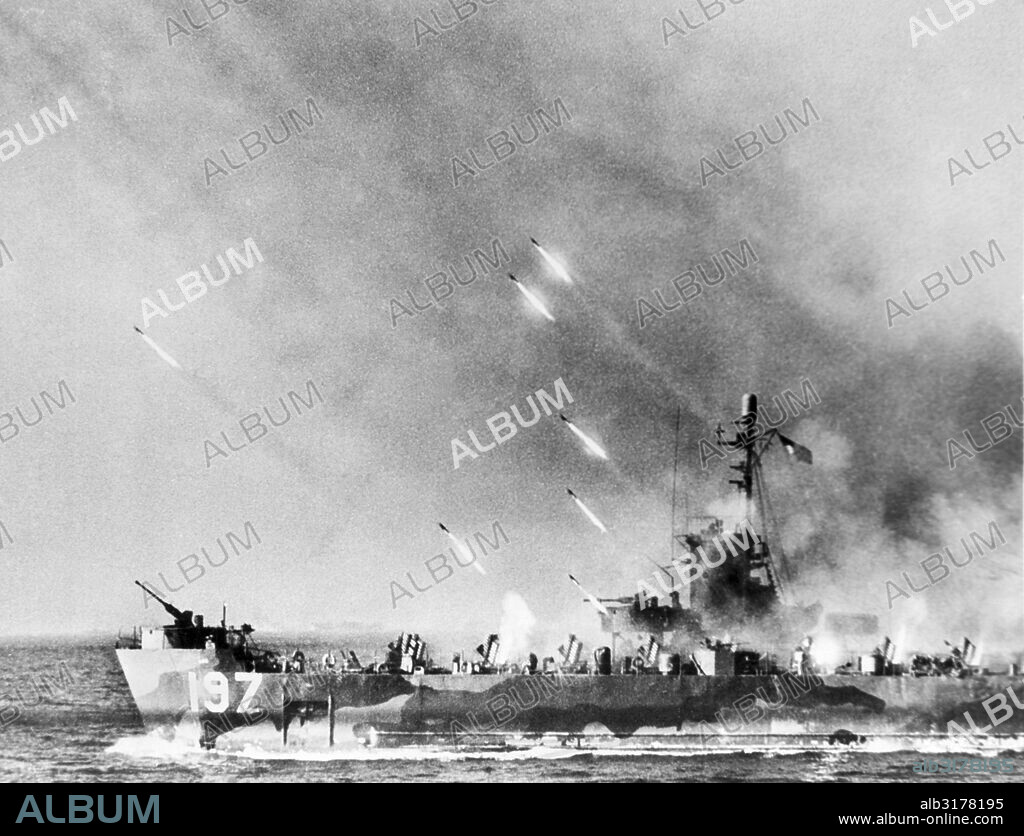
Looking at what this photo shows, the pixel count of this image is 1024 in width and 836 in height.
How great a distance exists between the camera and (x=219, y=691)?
27594 millimetres

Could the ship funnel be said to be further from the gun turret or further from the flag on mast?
the gun turret

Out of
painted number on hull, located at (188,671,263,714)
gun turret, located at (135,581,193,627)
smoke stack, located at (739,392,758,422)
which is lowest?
painted number on hull, located at (188,671,263,714)

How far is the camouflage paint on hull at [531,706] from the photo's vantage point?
2755 centimetres

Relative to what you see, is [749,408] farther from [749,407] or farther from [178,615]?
[178,615]

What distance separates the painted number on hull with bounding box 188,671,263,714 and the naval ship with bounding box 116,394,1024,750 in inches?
1.4

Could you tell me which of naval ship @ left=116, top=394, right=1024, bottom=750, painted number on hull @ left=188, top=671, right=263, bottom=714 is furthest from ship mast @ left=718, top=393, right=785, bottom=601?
painted number on hull @ left=188, top=671, right=263, bottom=714

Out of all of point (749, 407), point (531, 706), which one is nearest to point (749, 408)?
point (749, 407)

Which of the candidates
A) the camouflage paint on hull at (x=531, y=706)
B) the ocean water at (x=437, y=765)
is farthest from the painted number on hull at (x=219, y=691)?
the ocean water at (x=437, y=765)

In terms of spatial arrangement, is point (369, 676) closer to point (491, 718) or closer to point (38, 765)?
point (491, 718)

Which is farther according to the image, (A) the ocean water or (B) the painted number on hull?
(B) the painted number on hull

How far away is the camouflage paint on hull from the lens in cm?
2755

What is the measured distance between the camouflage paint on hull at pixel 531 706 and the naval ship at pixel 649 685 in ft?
0.12
